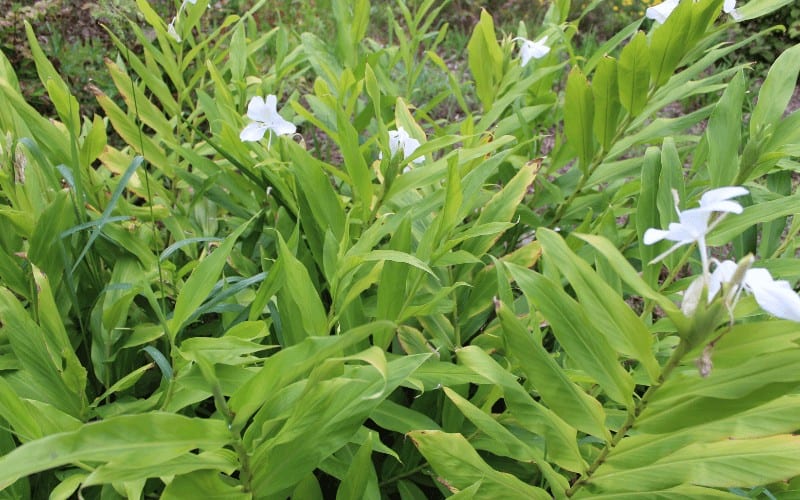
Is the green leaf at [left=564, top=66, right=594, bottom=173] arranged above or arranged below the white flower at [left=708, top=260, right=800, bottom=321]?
above

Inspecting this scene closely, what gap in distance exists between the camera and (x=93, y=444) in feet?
1.70

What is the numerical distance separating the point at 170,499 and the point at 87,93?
2.50m

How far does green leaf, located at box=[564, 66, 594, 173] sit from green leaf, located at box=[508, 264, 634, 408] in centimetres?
66

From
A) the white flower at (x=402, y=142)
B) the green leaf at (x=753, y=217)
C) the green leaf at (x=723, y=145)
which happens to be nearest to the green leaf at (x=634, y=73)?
the green leaf at (x=723, y=145)

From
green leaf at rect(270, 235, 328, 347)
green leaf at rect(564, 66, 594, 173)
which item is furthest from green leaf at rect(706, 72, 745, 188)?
green leaf at rect(270, 235, 328, 347)

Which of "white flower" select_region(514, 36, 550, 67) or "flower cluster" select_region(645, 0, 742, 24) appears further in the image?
"white flower" select_region(514, 36, 550, 67)

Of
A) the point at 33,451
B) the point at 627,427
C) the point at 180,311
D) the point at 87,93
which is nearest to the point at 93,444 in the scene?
the point at 33,451

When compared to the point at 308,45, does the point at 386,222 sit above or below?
below

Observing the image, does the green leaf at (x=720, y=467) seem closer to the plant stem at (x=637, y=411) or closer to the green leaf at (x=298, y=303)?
the plant stem at (x=637, y=411)

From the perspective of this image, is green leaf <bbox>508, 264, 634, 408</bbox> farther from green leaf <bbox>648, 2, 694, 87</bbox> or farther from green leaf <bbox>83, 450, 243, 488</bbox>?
green leaf <bbox>648, 2, 694, 87</bbox>

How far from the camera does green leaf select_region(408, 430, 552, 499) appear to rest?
78 centimetres

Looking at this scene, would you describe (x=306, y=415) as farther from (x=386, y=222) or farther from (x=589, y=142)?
(x=589, y=142)

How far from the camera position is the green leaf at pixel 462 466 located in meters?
0.78

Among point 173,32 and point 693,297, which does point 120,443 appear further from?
point 173,32
